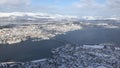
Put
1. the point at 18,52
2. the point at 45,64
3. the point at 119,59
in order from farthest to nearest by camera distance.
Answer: the point at 18,52 → the point at 119,59 → the point at 45,64

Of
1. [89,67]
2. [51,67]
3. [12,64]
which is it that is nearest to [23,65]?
[12,64]

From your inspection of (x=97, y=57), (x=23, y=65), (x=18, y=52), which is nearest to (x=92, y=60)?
(x=97, y=57)

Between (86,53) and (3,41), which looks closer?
(86,53)

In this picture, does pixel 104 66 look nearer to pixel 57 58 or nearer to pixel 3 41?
pixel 57 58

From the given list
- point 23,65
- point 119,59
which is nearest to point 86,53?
point 119,59

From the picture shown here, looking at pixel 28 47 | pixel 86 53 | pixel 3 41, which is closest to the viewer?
pixel 86 53

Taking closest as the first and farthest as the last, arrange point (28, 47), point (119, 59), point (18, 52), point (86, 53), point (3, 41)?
1. point (119, 59)
2. point (86, 53)
3. point (18, 52)
4. point (28, 47)
5. point (3, 41)

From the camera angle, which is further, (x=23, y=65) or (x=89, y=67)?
(x=23, y=65)

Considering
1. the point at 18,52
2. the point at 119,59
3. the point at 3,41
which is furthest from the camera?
the point at 3,41

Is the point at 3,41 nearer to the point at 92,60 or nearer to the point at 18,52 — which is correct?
the point at 18,52
